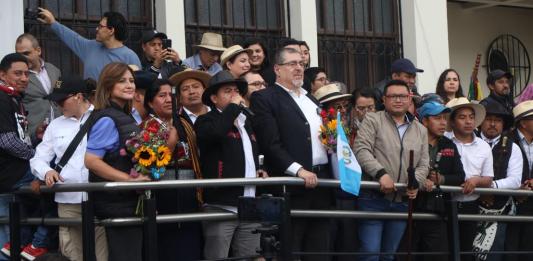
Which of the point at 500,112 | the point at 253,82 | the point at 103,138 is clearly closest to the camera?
the point at 103,138

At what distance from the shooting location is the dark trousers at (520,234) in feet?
31.0

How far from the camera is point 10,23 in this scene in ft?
32.7

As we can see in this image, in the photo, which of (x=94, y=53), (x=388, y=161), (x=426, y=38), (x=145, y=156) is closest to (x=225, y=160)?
(x=145, y=156)

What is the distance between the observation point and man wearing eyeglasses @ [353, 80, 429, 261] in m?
8.42

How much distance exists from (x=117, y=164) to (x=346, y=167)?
1828 mm

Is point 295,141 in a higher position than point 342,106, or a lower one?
lower

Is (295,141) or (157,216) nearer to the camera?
(157,216)

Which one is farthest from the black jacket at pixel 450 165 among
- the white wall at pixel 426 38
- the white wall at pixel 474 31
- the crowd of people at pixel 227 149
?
the white wall at pixel 474 31

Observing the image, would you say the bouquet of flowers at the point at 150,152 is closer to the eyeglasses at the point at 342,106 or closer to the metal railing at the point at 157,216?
the metal railing at the point at 157,216

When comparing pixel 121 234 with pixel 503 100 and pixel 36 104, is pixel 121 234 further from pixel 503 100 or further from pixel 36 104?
pixel 503 100

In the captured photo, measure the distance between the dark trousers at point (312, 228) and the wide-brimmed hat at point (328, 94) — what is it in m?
1.24

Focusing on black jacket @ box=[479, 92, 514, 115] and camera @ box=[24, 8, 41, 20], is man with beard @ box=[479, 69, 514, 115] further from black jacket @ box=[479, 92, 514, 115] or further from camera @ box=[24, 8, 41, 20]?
camera @ box=[24, 8, 41, 20]

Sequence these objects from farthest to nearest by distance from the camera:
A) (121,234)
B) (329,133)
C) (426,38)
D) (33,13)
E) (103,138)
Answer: (426,38) → (33,13) → (329,133) → (103,138) → (121,234)

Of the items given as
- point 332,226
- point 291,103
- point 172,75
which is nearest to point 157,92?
point 172,75
